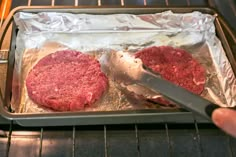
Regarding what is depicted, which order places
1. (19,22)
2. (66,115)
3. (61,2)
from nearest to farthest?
(66,115) → (19,22) → (61,2)

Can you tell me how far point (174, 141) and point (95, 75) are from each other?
0.93 feet

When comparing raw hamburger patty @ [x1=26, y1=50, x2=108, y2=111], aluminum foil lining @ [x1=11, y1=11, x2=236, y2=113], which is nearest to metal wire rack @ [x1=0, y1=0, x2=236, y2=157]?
raw hamburger patty @ [x1=26, y1=50, x2=108, y2=111]

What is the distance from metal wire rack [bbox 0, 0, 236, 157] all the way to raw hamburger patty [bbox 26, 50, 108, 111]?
75 mm

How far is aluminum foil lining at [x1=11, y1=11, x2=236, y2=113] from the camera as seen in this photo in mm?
1154

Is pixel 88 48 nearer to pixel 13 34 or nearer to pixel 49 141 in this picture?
pixel 13 34

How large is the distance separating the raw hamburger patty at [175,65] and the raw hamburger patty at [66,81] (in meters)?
0.14

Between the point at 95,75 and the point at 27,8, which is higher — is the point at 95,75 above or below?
below

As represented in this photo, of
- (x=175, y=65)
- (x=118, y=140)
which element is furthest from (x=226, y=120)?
(x=175, y=65)

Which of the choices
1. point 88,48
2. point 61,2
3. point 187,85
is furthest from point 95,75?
point 61,2

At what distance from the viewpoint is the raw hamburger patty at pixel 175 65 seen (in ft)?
3.54

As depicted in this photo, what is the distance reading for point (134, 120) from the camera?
3.09ft

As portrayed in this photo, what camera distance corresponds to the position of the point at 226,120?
66 centimetres

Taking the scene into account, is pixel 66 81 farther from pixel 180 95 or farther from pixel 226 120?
pixel 226 120

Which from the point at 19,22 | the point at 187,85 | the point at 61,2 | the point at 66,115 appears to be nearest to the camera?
the point at 66,115
